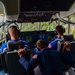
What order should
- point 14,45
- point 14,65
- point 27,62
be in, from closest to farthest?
point 27,62, point 14,65, point 14,45

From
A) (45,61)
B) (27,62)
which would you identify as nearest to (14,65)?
(27,62)

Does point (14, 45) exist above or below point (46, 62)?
above

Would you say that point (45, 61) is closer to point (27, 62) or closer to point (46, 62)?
point (46, 62)

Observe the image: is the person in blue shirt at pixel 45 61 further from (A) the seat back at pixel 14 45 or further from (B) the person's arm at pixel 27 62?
→ (A) the seat back at pixel 14 45

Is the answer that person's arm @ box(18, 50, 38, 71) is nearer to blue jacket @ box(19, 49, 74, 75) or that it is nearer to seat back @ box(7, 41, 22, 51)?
blue jacket @ box(19, 49, 74, 75)

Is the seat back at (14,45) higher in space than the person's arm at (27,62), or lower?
higher

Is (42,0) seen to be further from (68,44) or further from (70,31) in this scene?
(70,31)

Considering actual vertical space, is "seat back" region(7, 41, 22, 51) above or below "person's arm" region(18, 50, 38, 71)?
above

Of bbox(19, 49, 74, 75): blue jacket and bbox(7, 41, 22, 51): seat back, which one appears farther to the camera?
bbox(7, 41, 22, 51): seat back

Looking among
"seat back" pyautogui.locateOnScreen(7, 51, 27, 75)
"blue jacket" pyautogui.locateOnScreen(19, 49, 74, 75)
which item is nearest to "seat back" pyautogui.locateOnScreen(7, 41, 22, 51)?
"seat back" pyautogui.locateOnScreen(7, 51, 27, 75)

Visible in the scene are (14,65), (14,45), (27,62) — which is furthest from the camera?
(14,45)

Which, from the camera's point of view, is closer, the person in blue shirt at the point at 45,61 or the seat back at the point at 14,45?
the person in blue shirt at the point at 45,61

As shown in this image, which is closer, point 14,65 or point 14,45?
point 14,65

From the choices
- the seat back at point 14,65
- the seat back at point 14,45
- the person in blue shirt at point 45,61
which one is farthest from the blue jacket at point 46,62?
the seat back at point 14,45
